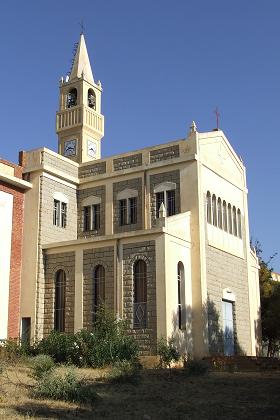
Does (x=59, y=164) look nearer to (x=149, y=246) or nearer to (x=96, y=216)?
(x=96, y=216)

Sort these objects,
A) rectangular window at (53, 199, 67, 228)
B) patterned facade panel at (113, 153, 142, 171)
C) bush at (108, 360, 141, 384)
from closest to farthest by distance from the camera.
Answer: bush at (108, 360, 141, 384) < patterned facade panel at (113, 153, 142, 171) < rectangular window at (53, 199, 67, 228)

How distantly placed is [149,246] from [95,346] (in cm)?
556

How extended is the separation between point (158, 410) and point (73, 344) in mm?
8563

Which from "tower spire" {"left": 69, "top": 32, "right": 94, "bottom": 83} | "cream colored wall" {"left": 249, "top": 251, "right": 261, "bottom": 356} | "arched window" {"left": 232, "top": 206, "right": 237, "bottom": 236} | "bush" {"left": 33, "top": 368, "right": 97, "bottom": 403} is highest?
"tower spire" {"left": 69, "top": 32, "right": 94, "bottom": 83}

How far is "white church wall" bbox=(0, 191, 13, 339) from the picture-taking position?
2675 centimetres

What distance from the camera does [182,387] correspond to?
16266mm

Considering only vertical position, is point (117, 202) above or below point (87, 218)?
above

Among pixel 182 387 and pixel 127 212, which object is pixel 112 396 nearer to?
pixel 182 387

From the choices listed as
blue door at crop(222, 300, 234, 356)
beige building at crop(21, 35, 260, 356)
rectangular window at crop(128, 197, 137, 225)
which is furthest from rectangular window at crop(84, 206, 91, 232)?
blue door at crop(222, 300, 234, 356)

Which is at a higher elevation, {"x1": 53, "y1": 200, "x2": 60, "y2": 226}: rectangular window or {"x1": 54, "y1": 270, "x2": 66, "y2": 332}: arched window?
{"x1": 53, "y1": 200, "x2": 60, "y2": 226}: rectangular window

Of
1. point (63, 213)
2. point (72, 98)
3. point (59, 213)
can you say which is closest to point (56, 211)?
point (59, 213)

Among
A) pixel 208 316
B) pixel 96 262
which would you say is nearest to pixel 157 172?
pixel 96 262

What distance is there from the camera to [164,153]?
94.5ft

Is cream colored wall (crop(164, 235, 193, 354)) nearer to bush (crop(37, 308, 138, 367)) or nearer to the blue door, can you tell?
bush (crop(37, 308, 138, 367))
